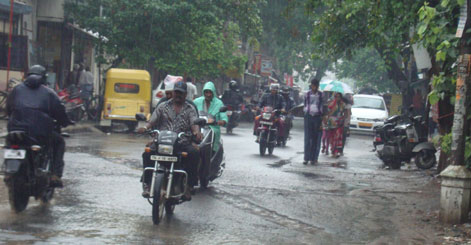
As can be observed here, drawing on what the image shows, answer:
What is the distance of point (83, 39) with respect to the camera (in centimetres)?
3366

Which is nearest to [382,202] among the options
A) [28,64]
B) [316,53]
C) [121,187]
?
[121,187]

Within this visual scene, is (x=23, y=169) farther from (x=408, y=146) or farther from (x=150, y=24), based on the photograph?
(x=150, y=24)

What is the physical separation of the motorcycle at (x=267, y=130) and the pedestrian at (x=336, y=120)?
1.62 metres

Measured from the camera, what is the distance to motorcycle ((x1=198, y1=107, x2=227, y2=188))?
10262mm

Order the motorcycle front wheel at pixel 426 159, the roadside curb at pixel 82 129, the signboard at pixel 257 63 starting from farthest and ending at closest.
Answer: the signboard at pixel 257 63 → the roadside curb at pixel 82 129 → the motorcycle front wheel at pixel 426 159

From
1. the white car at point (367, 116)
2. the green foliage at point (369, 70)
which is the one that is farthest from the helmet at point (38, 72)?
the green foliage at point (369, 70)

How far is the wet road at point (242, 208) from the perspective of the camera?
24.8 feet

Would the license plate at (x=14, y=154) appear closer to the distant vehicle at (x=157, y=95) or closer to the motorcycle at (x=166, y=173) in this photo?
the motorcycle at (x=166, y=173)

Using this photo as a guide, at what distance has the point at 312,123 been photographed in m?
16.5

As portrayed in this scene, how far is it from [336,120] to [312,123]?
2843mm

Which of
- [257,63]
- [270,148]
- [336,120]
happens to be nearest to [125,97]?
[270,148]

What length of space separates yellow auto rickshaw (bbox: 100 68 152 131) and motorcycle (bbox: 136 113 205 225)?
45.9 feet

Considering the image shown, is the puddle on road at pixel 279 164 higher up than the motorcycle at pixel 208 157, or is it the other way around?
the motorcycle at pixel 208 157

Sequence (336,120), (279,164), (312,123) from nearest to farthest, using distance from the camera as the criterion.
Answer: (279,164), (312,123), (336,120)
